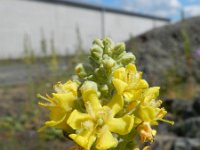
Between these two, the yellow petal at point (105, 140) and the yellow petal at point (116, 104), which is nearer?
the yellow petal at point (105, 140)

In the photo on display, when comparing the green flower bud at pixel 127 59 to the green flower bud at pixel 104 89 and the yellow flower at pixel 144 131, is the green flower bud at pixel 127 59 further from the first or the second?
the yellow flower at pixel 144 131

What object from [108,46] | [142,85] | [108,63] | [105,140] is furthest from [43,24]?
[105,140]

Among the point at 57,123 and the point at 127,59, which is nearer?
the point at 57,123

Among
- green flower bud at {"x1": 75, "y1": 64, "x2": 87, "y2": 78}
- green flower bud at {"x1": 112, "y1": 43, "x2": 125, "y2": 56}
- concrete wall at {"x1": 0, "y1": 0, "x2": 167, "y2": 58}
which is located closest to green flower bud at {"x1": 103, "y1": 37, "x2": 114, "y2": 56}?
green flower bud at {"x1": 112, "y1": 43, "x2": 125, "y2": 56}

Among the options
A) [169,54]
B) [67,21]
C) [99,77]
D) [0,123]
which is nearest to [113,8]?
[67,21]

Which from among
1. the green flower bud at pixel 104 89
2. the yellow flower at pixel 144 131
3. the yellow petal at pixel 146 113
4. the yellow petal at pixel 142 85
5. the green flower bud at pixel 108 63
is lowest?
the yellow flower at pixel 144 131

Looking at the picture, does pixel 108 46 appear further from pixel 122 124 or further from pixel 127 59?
pixel 122 124

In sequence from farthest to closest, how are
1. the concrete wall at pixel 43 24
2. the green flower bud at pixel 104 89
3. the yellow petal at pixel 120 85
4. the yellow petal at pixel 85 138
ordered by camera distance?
the concrete wall at pixel 43 24, the green flower bud at pixel 104 89, the yellow petal at pixel 120 85, the yellow petal at pixel 85 138

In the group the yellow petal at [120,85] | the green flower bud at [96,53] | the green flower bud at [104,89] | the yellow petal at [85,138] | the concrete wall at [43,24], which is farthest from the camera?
the concrete wall at [43,24]

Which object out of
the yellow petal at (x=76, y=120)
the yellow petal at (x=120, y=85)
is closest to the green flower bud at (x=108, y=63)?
the yellow petal at (x=120, y=85)
